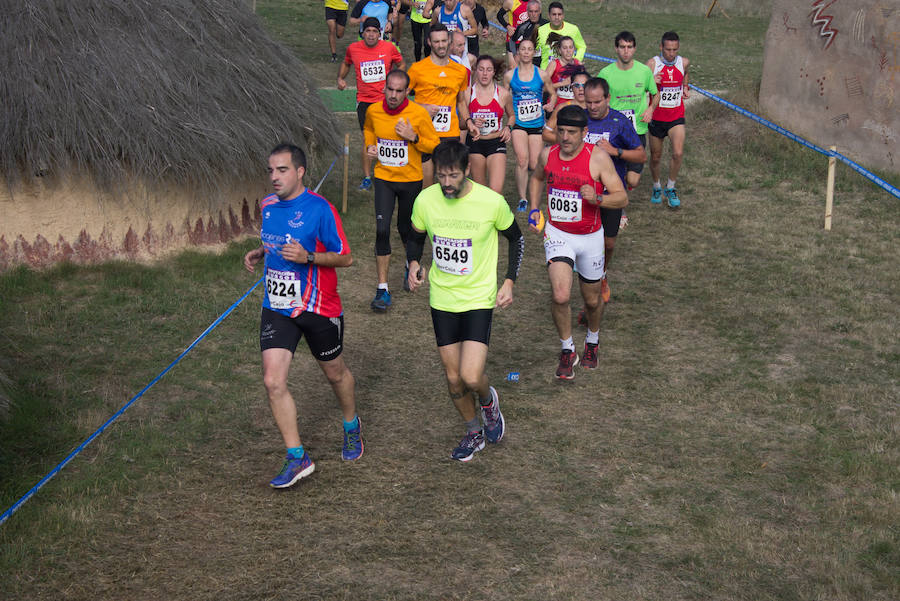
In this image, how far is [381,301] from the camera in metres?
9.50

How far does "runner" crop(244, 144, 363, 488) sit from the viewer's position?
5977 millimetres

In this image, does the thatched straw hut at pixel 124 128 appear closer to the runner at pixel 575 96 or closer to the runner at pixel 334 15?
the runner at pixel 575 96

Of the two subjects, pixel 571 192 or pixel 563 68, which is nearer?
pixel 571 192

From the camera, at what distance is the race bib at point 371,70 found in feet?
39.6

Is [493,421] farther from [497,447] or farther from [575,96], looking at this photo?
[575,96]

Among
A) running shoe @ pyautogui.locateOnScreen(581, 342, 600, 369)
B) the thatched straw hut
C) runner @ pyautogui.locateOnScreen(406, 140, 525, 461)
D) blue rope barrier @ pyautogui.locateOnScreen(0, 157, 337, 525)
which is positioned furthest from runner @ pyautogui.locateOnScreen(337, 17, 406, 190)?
runner @ pyautogui.locateOnScreen(406, 140, 525, 461)

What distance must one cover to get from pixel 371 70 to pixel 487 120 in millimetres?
2031

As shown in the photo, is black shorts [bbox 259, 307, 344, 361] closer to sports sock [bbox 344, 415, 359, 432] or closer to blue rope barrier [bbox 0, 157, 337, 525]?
sports sock [bbox 344, 415, 359, 432]

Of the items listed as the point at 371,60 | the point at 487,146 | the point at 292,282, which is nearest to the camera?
the point at 292,282

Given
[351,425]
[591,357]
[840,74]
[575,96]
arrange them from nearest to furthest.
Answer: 1. [351,425]
2. [591,357]
3. [575,96]
4. [840,74]

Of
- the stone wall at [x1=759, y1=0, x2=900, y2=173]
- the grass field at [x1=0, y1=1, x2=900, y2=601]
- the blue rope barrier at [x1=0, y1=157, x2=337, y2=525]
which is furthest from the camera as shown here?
the stone wall at [x1=759, y1=0, x2=900, y2=173]

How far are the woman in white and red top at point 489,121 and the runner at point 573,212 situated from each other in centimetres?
293

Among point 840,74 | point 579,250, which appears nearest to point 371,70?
point 579,250

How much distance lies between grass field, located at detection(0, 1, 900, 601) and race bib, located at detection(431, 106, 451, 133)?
169 cm
